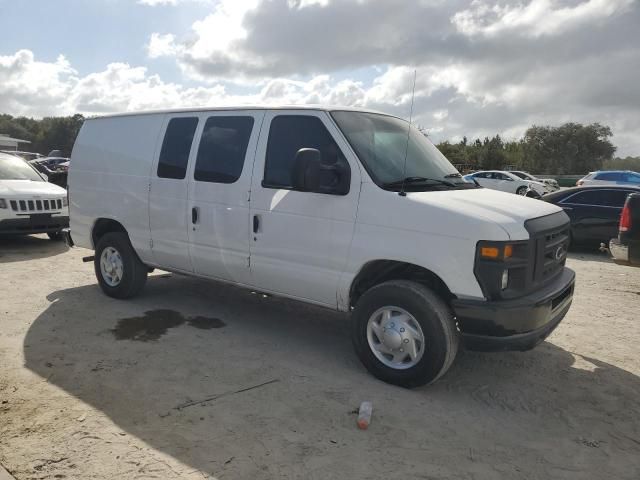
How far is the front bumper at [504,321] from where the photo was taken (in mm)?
3572

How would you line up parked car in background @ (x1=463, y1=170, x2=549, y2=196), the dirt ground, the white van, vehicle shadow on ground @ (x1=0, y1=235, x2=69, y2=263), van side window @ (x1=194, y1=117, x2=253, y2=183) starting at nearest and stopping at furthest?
the dirt ground, the white van, van side window @ (x1=194, y1=117, x2=253, y2=183), vehicle shadow on ground @ (x1=0, y1=235, x2=69, y2=263), parked car in background @ (x1=463, y1=170, x2=549, y2=196)

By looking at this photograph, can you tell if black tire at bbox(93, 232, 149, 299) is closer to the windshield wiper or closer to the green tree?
the windshield wiper

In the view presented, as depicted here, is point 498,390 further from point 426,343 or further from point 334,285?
point 334,285

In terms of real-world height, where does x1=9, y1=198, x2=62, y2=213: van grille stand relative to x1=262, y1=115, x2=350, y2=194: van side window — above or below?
below

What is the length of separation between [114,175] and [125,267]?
105cm

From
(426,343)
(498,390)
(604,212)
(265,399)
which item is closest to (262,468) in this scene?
(265,399)

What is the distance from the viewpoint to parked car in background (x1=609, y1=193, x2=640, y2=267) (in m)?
4.68

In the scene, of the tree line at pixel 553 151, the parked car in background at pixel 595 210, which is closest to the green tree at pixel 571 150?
the tree line at pixel 553 151

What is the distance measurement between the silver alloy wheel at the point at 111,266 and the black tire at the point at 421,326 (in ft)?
10.6

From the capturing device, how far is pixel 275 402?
12.1 ft

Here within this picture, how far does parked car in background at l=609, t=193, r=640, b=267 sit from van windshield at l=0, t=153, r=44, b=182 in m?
9.67

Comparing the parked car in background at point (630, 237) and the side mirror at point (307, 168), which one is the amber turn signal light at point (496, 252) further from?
the parked car in background at point (630, 237)

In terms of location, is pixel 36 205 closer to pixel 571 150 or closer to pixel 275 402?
pixel 275 402

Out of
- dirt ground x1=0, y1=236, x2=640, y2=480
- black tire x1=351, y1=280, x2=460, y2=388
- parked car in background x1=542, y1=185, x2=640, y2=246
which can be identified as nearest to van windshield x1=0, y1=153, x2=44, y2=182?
dirt ground x1=0, y1=236, x2=640, y2=480
